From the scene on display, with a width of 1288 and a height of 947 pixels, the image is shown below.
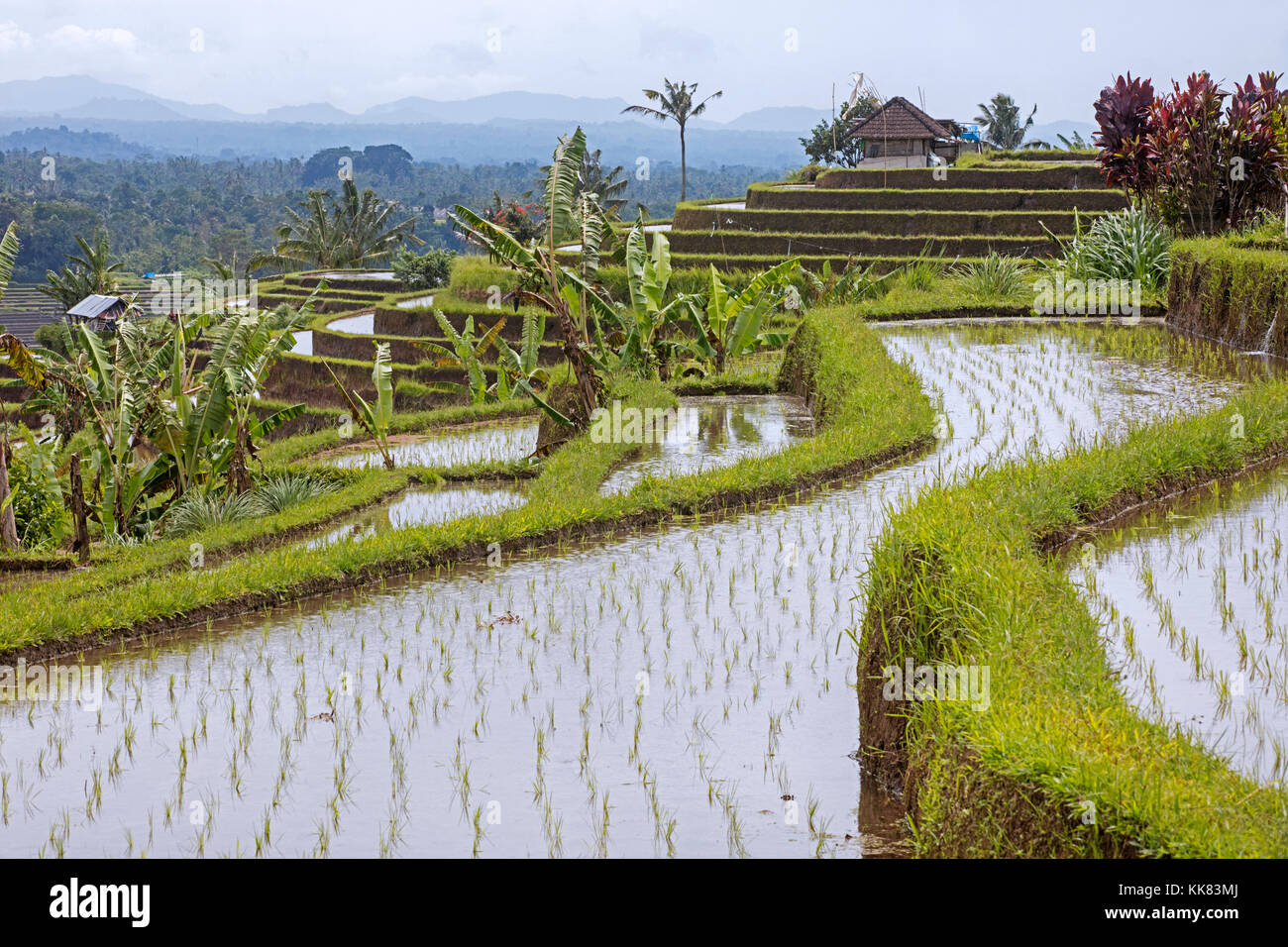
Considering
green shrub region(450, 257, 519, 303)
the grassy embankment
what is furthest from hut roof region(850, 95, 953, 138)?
the grassy embankment

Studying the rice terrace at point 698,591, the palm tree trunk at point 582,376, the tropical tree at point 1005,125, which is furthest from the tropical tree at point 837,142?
the palm tree trunk at point 582,376

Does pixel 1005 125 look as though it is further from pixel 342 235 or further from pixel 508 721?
pixel 508 721

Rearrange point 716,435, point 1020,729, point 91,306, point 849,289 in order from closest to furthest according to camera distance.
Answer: point 1020,729 → point 716,435 → point 849,289 → point 91,306

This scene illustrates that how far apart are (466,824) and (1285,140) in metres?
12.5

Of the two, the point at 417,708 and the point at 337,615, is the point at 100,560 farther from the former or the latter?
the point at 417,708

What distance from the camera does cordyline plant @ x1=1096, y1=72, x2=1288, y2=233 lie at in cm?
1338

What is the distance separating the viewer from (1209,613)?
4.66 m

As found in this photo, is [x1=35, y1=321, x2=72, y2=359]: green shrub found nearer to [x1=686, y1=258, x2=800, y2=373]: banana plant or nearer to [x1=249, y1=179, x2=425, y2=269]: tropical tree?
[x1=249, y1=179, x2=425, y2=269]: tropical tree

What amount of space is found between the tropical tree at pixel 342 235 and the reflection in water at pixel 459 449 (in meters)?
33.7

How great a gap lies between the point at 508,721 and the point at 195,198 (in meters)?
90.7

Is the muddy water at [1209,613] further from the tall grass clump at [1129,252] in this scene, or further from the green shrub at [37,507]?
the tall grass clump at [1129,252]

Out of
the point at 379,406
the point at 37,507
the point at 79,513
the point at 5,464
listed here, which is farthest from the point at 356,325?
the point at 79,513

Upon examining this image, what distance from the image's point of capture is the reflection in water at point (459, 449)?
1003cm
